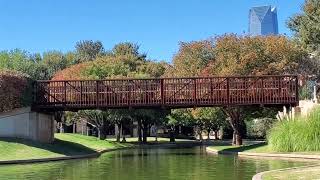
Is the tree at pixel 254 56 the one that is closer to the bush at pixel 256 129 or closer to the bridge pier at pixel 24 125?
the bridge pier at pixel 24 125

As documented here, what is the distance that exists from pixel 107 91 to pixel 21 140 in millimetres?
8671

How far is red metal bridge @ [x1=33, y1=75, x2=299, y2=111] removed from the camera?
43312 mm

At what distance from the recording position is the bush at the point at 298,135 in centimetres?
3008

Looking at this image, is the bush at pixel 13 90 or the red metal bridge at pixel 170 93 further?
the red metal bridge at pixel 170 93

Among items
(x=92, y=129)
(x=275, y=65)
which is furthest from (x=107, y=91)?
(x=92, y=129)

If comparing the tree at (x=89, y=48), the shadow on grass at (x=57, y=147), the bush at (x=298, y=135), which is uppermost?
the tree at (x=89, y=48)

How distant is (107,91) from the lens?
4472cm

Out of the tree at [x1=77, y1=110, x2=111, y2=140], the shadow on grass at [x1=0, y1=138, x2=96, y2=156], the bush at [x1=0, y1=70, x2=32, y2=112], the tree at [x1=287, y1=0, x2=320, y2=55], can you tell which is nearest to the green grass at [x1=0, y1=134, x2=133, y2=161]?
the shadow on grass at [x1=0, y1=138, x2=96, y2=156]

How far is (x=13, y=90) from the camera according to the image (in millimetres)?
40406

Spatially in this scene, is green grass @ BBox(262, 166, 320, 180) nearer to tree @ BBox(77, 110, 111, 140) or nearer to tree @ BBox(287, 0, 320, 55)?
tree @ BBox(287, 0, 320, 55)

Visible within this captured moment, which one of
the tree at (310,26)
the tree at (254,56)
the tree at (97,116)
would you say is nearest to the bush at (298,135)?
the tree at (310,26)

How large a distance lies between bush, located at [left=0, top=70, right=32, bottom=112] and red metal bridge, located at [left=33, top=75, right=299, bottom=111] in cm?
118

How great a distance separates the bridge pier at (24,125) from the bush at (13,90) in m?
0.65

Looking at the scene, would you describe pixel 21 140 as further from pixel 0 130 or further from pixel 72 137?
pixel 72 137
